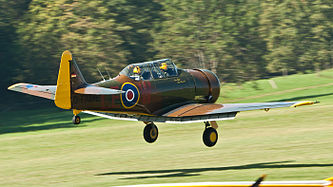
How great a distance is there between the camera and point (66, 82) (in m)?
15.4

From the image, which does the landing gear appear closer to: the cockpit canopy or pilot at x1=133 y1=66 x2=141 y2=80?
the cockpit canopy

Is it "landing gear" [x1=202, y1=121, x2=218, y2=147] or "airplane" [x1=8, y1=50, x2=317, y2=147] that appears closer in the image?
"airplane" [x1=8, y1=50, x2=317, y2=147]

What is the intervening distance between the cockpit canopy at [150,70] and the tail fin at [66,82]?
2.30m

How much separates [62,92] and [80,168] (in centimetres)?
484

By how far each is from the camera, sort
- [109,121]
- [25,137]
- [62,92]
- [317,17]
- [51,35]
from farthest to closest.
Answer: [317,17]
[51,35]
[109,121]
[25,137]
[62,92]

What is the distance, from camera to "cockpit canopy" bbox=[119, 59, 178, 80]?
57.4ft

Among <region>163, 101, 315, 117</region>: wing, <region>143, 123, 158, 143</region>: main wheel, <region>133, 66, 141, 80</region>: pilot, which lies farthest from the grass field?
<region>133, 66, 141, 80</region>: pilot

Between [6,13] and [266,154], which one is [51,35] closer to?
[6,13]

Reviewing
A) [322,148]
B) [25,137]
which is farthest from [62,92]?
[25,137]

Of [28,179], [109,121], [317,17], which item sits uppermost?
[317,17]

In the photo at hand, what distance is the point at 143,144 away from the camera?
26.3 m

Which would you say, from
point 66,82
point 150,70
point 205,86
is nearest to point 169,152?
point 205,86

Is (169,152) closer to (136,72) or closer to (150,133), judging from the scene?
(150,133)

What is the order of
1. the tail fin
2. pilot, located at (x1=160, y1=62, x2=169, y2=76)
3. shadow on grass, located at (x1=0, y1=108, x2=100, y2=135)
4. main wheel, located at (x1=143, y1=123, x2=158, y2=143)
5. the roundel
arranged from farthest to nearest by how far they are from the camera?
shadow on grass, located at (x1=0, y1=108, x2=100, y2=135) < main wheel, located at (x1=143, y1=123, x2=158, y2=143) < pilot, located at (x1=160, y1=62, x2=169, y2=76) < the roundel < the tail fin
